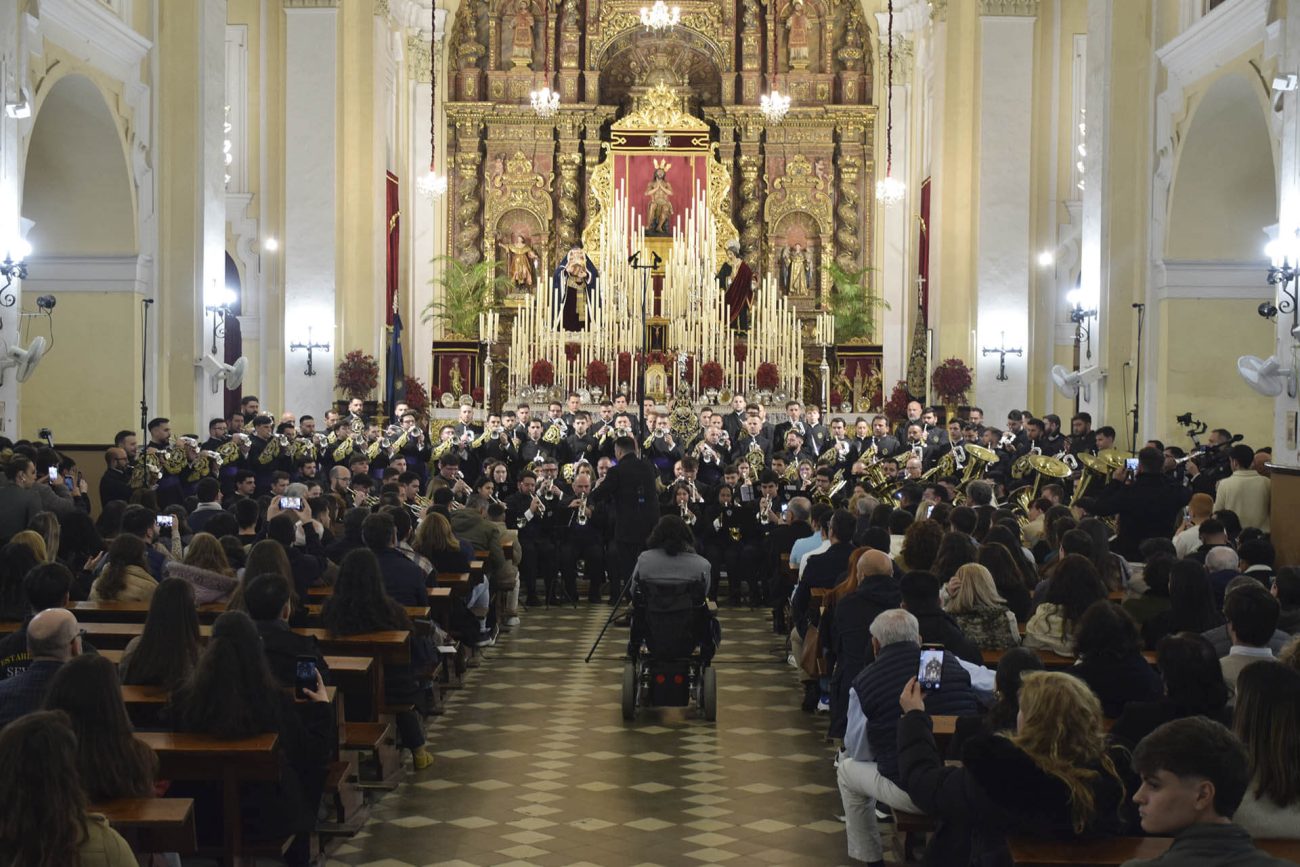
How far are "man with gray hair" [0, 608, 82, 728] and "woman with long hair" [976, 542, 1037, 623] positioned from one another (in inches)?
182

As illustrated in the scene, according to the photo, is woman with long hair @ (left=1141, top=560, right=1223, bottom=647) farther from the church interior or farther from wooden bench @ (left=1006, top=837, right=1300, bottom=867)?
wooden bench @ (left=1006, top=837, right=1300, bottom=867)

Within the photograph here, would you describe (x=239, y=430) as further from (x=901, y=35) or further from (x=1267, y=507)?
(x=901, y=35)

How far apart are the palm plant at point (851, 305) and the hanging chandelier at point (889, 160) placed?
1558mm

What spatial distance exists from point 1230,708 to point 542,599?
11283 mm

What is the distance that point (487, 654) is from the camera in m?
13.0

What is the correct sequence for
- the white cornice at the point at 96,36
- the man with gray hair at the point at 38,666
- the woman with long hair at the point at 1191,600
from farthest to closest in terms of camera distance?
the white cornice at the point at 96,36
the woman with long hair at the point at 1191,600
the man with gray hair at the point at 38,666

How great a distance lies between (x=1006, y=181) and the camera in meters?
24.2

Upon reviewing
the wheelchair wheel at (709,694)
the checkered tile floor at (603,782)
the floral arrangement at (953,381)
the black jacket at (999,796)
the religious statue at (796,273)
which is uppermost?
the religious statue at (796,273)

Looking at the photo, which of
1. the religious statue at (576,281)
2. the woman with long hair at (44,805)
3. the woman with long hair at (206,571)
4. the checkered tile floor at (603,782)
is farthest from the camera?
the religious statue at (576,281)

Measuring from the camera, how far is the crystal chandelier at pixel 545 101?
98.6 feet

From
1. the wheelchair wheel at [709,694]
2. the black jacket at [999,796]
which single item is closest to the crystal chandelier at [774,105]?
the wheelchair wheel at [709,694]

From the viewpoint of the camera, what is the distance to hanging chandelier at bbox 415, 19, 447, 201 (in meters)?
28.2

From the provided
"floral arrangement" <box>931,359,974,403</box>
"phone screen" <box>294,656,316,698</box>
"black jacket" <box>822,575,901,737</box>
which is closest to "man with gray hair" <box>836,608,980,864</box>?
"black jacket" <box>822,575,901,737</box>

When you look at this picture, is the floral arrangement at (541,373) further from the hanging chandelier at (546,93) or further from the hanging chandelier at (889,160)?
the hanging chandelier at (546,93)
